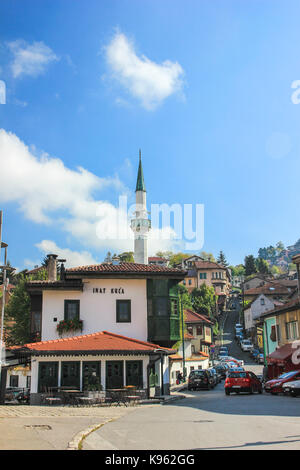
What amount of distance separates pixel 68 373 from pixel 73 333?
5392mm

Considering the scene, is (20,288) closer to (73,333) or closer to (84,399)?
(73,333)

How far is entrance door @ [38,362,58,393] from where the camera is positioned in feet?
86.4

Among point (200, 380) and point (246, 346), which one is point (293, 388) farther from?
point (246, 346)

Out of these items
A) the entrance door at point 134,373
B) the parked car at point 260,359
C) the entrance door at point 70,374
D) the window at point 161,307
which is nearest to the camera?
the entrance door at point 70,374

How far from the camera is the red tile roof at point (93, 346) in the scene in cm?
2616

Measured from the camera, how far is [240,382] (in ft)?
93.2

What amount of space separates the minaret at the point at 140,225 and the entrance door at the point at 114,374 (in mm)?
48229

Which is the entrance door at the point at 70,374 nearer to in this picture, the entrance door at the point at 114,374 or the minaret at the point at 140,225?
the entrance door at the point at 114,374

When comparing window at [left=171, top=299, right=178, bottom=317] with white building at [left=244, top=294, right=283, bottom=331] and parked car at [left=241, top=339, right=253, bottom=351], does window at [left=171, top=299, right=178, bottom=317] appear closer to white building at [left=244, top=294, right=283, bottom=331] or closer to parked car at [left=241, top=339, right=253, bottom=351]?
parked car at [left=241, top=339, right=253, bottom=351]

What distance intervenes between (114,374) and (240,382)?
295 inches

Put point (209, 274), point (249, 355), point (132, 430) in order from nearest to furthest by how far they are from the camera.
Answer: point (132, 430) → point (249, 355) → point (209, 274)

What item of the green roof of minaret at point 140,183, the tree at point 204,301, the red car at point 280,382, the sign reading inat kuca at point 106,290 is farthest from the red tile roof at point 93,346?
the tree at point 204,301
